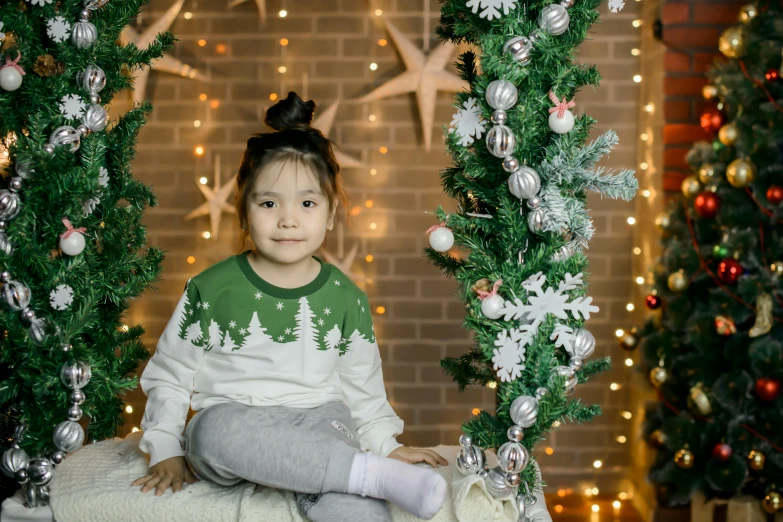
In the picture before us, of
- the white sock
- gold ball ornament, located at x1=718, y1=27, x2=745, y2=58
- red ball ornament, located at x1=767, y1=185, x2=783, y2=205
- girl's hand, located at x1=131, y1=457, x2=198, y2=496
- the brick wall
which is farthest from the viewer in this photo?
the brick wall

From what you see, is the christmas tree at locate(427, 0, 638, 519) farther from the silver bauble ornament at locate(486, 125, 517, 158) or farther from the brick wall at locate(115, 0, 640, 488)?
the brick wall at locate(115, 0, 640, 488)

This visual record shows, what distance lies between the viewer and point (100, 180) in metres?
2.09

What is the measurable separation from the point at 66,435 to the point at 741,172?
2.13m

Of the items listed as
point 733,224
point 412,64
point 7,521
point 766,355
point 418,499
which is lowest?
point 7,521

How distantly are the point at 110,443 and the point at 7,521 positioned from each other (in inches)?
13.6

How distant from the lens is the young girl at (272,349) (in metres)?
1.83

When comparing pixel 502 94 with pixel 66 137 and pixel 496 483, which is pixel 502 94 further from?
pixel 66 137

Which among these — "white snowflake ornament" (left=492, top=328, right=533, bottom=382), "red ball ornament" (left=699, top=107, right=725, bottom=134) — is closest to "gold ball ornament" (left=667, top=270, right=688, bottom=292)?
"red ball ornament" (left=699, top=107, right=725, bottom=134)

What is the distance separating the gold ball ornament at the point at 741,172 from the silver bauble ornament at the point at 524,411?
133 cm

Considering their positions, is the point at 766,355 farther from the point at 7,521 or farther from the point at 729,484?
the point at 7,521

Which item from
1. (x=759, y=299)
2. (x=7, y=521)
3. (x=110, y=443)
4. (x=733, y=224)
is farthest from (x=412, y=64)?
(x=7, y=521)

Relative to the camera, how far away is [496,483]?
172 centimetres

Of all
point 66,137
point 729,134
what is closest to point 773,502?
point 729,134

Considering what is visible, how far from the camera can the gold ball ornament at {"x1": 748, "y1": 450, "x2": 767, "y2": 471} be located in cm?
260
